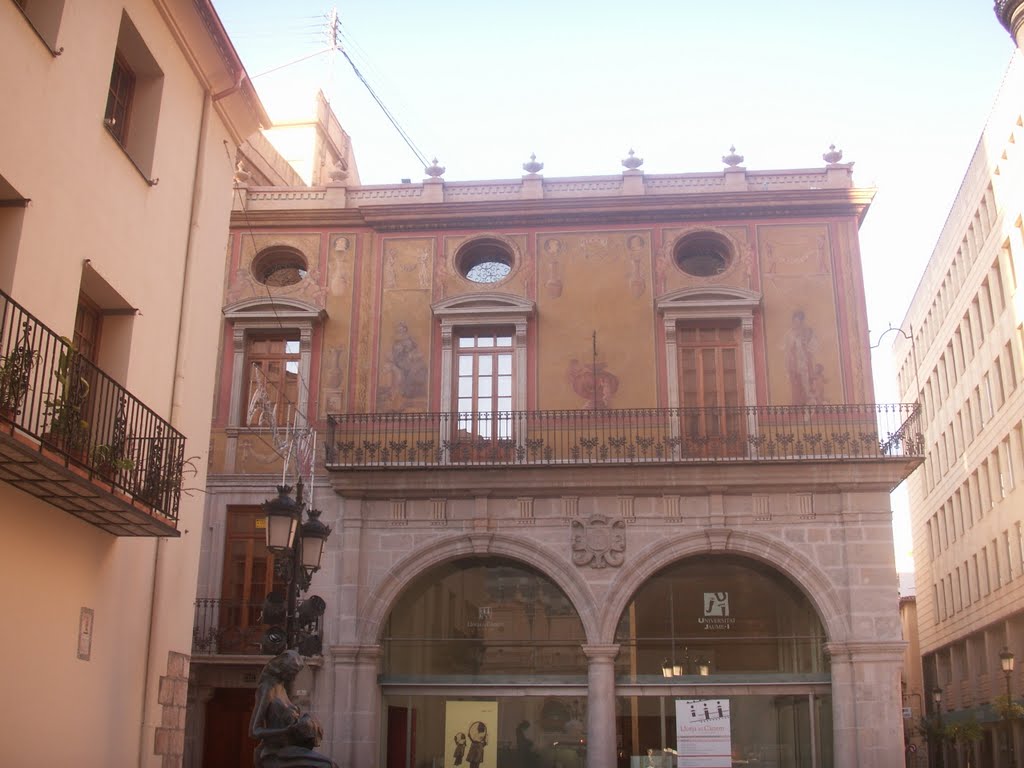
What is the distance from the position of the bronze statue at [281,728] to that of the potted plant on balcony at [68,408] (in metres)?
2.47

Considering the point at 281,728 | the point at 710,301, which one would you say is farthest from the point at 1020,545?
the point at 281,728

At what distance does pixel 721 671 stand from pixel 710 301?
6.40 metres

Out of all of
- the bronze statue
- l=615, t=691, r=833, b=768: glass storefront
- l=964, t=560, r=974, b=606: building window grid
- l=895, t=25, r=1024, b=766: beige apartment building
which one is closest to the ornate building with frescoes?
l=615, t=691, r=833, b=768: glass storefront

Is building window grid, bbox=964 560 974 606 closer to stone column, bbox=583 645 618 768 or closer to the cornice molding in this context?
the cornice molding

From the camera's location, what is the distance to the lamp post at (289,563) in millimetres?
11383

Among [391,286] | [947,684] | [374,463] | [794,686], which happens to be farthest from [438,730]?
[947,684]

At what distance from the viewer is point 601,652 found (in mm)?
18969

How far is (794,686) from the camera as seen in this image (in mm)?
19078

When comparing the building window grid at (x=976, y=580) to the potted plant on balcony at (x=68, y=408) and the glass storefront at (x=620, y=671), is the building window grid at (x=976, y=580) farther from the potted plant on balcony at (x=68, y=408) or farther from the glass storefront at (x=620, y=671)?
the potted plant on balcony at (x=68, y=408)

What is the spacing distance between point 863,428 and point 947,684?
93.6 ft

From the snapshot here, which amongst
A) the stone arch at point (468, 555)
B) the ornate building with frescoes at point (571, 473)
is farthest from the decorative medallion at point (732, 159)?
the stone arch at point (468, 555)

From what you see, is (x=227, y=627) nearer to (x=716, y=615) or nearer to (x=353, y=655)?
(x=353, y=655)

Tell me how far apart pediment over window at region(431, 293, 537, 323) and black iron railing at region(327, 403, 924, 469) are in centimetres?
184

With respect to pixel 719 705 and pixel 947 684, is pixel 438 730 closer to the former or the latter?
pixel 719 705
